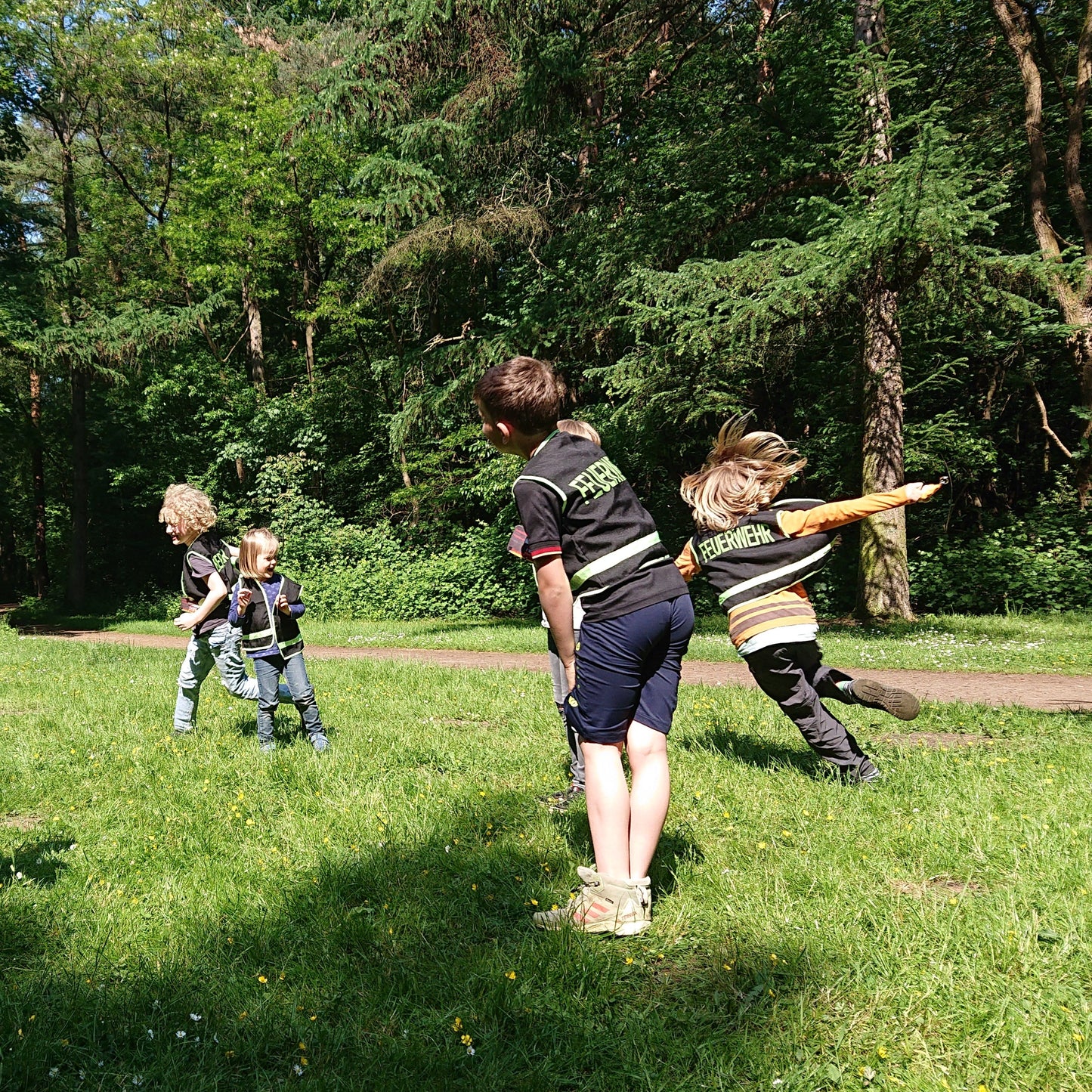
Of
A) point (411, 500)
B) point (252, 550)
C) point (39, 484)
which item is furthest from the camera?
point (39, 484)

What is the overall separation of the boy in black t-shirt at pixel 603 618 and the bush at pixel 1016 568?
14833mm

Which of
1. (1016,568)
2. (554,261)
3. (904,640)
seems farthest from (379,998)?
(554,261)

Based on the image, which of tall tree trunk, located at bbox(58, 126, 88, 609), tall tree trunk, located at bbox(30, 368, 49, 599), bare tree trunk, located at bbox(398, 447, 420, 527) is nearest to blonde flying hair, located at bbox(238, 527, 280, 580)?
bare tree trunk, located at bbox(398, 447, 420, 527)

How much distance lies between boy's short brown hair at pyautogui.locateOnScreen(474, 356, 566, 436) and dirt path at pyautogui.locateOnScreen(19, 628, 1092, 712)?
5375mm

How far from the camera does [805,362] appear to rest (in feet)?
58.7

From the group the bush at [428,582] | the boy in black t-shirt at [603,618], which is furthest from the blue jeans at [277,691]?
the bush at [428,582]

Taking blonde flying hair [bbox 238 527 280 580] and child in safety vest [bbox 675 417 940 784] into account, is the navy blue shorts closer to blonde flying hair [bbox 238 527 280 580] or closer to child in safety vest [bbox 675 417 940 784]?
child in safety vest [bbox 675 417 940 784]

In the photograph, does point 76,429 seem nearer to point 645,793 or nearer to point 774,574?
point 774,574

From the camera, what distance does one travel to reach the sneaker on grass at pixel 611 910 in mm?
3018

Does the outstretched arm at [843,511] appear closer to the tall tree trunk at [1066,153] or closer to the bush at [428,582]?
the tall tree trunk at [1066,153]

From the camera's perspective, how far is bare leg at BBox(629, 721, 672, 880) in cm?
306

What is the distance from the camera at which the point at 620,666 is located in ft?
9.96

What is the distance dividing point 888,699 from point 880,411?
411 inches

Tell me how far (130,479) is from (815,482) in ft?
71.6
